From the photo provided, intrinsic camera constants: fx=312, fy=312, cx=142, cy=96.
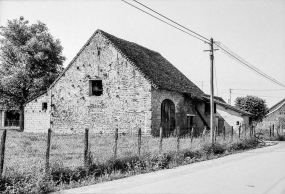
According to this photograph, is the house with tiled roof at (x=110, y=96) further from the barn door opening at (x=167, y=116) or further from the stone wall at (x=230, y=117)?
the stone wall at (x=230, y=117)

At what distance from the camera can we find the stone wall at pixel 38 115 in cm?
2634

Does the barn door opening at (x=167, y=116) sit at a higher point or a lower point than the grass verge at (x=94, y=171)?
higher

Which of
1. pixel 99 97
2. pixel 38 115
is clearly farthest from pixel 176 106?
pixel 38 115

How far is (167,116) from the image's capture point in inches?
981

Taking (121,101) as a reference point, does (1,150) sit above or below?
Answer: below

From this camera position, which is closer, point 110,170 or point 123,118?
point 110,170

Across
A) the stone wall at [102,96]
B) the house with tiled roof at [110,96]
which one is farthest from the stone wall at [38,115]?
the stone wall at [102,96]

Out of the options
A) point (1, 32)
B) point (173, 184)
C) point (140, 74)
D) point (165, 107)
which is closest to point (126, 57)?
point (140, 74)

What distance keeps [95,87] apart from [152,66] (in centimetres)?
521

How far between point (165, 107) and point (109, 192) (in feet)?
57.9

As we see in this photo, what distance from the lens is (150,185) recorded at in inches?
323

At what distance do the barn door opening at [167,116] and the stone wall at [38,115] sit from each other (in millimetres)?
9577

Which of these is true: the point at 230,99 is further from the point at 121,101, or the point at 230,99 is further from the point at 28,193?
the point at 28,193

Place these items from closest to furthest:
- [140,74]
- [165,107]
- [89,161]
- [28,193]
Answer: [28,193] → [89,161] → [140,74] → [165,107]
